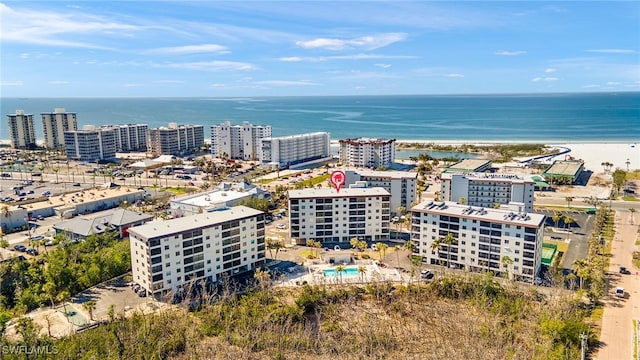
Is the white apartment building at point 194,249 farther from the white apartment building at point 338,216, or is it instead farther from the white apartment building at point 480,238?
the white apartment building at point 480,238

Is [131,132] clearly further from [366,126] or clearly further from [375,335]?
[375,335]

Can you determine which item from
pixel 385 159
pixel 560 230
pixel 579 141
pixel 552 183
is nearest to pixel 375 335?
pixel 560 230

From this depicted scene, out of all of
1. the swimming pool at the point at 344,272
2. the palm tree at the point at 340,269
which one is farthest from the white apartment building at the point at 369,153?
the palm tree at the point at 340,269

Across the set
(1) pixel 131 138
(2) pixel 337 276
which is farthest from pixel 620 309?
(1) pixel 131 138

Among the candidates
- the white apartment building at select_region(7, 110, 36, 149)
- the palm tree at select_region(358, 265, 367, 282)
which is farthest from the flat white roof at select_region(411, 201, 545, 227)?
the white apartment building at select_region(7, 110, 36, 149)

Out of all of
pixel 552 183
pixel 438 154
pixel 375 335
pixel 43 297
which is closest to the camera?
pixel 375 335

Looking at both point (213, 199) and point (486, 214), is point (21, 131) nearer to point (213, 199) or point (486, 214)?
point (213, 199)
